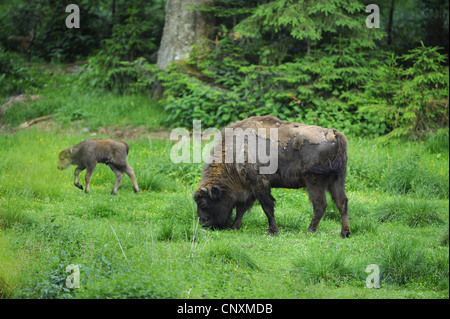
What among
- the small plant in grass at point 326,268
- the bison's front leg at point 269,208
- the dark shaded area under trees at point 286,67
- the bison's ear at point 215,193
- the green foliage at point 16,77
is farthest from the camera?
the green foliage at point 16,77

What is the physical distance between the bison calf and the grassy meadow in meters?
0.41

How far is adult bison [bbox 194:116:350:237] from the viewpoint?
942 centimetres

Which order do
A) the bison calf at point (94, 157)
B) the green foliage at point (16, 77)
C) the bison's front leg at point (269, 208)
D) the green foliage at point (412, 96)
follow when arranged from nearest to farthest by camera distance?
the bison's front leg at point (269, 208)
the bison calf at point (94, 157)
the green foliage at point (412, 96)
the green foliage at point (16, 77)

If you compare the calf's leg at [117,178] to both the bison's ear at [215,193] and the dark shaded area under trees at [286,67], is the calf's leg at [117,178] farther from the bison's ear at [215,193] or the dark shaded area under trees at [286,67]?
the dark shaded area under trees at [286,67]

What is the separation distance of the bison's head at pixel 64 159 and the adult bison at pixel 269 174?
11.0 ft

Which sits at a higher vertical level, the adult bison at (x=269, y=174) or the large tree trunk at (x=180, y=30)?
the large tree trunk at (x=180, y=30)

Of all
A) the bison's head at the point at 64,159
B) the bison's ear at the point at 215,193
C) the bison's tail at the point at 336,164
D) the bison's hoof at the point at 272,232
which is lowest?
the bison's hoof at the point at 272,232

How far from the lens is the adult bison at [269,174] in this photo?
30.9 ft

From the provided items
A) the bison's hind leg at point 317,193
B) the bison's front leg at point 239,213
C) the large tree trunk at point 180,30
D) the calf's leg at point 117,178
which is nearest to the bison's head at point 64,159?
the calf's leg at point 117,178

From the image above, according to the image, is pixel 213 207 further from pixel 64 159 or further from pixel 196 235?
pixel 64 159

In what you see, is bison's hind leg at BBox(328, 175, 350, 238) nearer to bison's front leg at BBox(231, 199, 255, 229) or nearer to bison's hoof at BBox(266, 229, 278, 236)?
bison's hoof at BBox(266, 229, 278, 236)

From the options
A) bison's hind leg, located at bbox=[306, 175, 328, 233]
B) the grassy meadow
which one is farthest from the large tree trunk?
bison's hind leg, located at bbox=[306, 175, 328, 233]
